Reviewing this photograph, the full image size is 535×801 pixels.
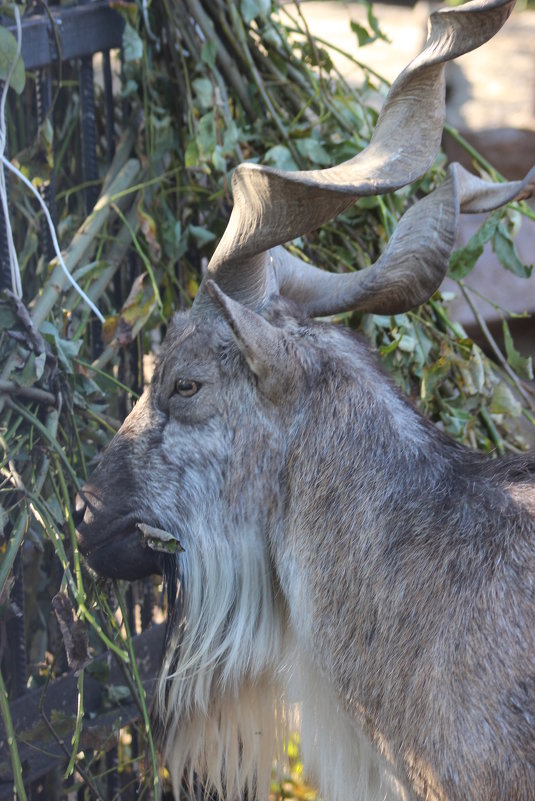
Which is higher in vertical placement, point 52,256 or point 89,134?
point 89,134

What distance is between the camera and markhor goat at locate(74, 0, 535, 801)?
226cm

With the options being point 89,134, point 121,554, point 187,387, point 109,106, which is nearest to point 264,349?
point 187,387

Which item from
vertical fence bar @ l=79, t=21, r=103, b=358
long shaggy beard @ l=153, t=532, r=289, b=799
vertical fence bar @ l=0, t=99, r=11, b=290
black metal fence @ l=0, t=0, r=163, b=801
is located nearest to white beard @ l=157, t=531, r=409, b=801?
long shaggy beard @ l=153, t=532, r=289, b=799

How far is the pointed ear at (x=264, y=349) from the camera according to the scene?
7.69ft

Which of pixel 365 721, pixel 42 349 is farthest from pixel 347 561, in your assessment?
pixel 42 349

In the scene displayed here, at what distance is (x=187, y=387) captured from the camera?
2.57 metres

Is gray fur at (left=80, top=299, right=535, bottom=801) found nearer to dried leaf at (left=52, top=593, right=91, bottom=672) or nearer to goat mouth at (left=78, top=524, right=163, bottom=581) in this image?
goat mouth at (left=78, top=524, right=163, bottom=581)

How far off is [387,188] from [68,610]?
1266 mm

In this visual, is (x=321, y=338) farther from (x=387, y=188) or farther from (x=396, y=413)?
(x=387, y=188)

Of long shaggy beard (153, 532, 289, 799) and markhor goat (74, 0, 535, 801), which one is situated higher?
markhor goat (74, 0, 535, 801)

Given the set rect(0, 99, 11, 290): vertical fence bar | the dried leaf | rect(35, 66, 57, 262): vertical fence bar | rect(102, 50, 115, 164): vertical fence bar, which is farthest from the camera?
rect(102, 50, 115, 164): vertical fence bar

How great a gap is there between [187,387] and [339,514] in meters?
0.49

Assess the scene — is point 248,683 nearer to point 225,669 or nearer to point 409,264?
point 225,669

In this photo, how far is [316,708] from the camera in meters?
2.61
